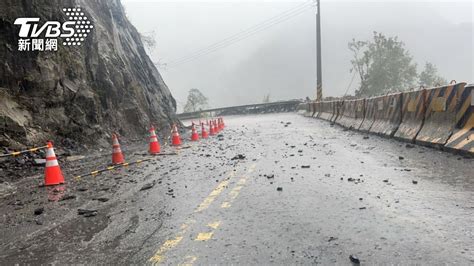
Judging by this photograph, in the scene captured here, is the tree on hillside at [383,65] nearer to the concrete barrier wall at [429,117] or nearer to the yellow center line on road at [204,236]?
the concrete barrier wall at [429,117]

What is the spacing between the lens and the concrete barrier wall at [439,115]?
27.8 feet

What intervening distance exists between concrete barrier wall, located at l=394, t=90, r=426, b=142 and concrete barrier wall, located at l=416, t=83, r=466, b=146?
0.65 ft

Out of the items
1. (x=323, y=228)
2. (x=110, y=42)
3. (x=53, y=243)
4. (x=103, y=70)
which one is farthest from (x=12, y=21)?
→ (x=323, y=228)

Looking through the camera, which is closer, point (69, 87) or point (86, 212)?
point (86, 212)

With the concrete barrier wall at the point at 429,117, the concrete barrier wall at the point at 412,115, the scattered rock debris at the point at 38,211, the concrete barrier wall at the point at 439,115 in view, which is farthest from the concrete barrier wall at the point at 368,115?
the scattered rock debris at the point at 38,211

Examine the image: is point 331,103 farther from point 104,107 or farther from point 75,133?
point 75,133

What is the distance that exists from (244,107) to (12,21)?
42.6 metres

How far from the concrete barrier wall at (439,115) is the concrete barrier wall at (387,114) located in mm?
1726

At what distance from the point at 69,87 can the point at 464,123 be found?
10359 mm

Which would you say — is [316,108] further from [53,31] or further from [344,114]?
[53,31]

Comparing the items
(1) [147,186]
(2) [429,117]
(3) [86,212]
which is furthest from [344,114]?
(3) [86,212]

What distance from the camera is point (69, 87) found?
11.5 metres

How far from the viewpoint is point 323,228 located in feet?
12.8

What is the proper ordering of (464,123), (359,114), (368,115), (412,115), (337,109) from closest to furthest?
1. (464,123)
2. (412,115)
3. (368,115)
4. (359,114)
5. (337,109)
